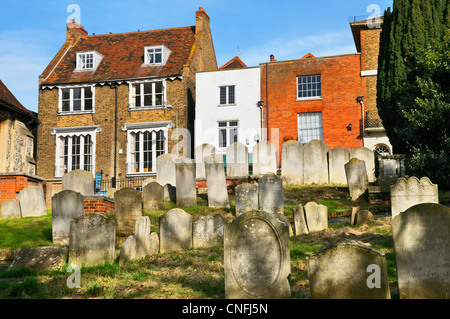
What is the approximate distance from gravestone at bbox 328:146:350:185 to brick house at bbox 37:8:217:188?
13764mm

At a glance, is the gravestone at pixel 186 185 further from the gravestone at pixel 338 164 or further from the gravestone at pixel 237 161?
the gravestone at pixel 338 164

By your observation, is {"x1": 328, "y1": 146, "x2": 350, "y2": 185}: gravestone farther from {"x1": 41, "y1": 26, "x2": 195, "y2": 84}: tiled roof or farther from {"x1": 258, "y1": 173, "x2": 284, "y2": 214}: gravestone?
{"x1": 41, "y1": 26, "x2": 195, "y2": 84}: tiled roof

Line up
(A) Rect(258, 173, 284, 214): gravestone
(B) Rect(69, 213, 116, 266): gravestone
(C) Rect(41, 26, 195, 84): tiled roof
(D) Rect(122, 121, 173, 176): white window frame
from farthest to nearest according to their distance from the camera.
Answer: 1. (C) Rect(41, 26, 195, 84): tiled roof
2. (D) Rect(122, 121, 173, 176): white window frame
3. (A) Rect(258, 173, 284, 214): gravestone
4. (B) Rect(69, 213, 116, 266): gravestone

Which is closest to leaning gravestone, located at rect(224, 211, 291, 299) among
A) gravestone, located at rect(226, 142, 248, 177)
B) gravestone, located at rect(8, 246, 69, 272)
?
gravestone, located at rect(8, 246, 69, 272)

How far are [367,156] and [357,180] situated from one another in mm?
3864

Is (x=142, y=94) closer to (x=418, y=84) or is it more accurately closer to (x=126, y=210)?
(x=418, y=84)

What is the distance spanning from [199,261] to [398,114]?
12.9m

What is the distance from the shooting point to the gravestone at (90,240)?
10.4 meters

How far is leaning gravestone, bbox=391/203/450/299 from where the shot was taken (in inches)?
285

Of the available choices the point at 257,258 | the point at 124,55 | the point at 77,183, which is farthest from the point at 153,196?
the point at 124,55

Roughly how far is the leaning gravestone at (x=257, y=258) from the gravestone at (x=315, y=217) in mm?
6090

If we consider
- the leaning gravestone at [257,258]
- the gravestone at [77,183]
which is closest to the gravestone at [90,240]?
the leaning gravestone at [257,258]
